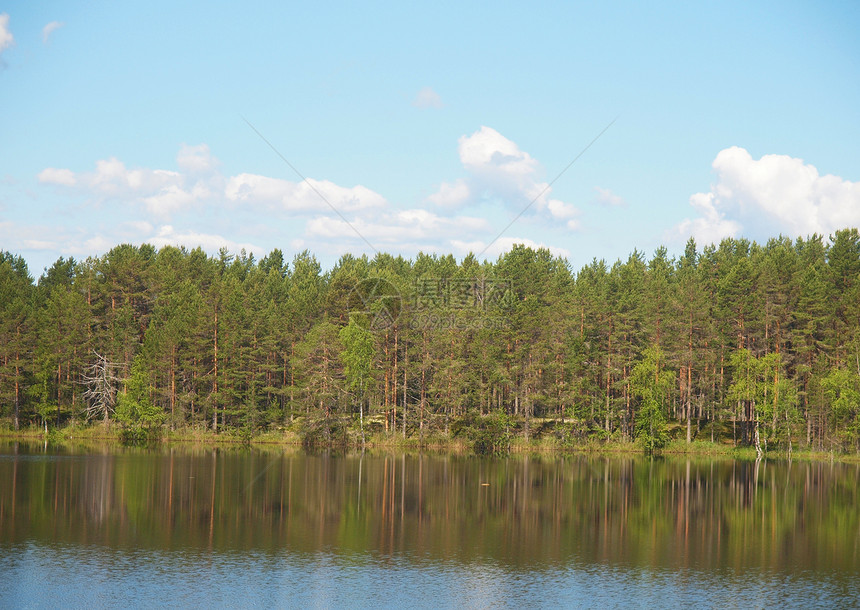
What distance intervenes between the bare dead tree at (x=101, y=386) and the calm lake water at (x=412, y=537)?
25.5m

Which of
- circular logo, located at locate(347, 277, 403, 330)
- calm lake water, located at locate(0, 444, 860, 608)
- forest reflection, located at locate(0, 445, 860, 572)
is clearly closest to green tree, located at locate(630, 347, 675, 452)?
forest reflection, located at locate(0, 445, 860, 572)

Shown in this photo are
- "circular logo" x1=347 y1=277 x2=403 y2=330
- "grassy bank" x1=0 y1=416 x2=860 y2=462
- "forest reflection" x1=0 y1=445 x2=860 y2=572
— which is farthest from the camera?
"circular logo" x1=347 y1=277 x2=403 y2=330

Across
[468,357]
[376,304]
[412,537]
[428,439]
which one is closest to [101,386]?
[376,304]

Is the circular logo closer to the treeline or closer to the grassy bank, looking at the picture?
the treeline

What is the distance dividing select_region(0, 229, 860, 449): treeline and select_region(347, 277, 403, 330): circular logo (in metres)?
0.28

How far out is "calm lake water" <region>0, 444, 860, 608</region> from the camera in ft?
95.0

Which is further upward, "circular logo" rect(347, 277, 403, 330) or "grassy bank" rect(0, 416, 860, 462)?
"circular logo" rect(347, 277, 403, 330)

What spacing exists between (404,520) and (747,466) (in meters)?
47.4

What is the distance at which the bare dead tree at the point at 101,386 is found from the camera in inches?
3730

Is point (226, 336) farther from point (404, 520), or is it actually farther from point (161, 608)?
point (161, 608)

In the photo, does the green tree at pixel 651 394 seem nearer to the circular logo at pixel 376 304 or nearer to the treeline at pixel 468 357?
the treeline at pixel 468 357

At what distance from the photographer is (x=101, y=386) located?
96438 millimetres

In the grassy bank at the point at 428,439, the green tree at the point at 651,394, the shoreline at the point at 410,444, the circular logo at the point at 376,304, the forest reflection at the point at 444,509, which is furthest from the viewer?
the circular logo at the point at 376,304

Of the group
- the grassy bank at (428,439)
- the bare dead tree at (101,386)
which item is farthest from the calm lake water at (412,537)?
the bare dead tree at (101,386)
